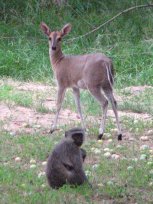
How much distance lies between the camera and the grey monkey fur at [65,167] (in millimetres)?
6988

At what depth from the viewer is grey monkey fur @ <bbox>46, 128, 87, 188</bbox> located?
22.9 ft

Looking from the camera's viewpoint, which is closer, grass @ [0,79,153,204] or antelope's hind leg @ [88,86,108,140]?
grass @ [0,79,153,204]

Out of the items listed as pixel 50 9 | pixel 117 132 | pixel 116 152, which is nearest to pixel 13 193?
pixel 116 152

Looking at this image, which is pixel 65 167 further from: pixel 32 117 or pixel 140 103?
pixel 140 103

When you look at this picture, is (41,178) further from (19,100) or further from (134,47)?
(134,47)

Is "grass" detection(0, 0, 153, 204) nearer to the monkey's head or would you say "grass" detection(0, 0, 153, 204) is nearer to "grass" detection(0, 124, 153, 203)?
"grass" detection(0, 124, 153, 203)

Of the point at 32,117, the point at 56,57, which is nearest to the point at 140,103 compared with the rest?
the point at 56,57

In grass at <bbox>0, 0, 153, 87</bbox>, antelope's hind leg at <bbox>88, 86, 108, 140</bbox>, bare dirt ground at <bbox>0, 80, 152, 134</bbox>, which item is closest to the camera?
antelope's hind leg at <bbox>88, 86, 108, 140</bbox>

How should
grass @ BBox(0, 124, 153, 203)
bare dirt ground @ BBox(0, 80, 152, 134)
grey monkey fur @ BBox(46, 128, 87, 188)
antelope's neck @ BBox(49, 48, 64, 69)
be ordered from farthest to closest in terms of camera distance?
1. antelope's neck @ BBox(49, 48, 64, 69)
2. bare dirt ground @ BBox(0, 80, 152, 134)
3. grey monkey fur @ BBox(46, 128, 87, 188)
4. grass @ BBox(0, 124, 153, 203)

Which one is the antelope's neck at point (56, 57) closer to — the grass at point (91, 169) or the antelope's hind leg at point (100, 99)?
the grass at point (91, 169)

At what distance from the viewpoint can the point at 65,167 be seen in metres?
7.01

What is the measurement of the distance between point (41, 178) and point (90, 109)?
3.76 meters

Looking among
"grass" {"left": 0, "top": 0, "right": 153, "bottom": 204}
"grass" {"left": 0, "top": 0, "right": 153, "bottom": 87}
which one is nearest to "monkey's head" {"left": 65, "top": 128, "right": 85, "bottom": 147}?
"grass" {"left": 0, "top": 0, "right": 153, "bottom": 204}

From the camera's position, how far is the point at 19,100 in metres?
11.5
